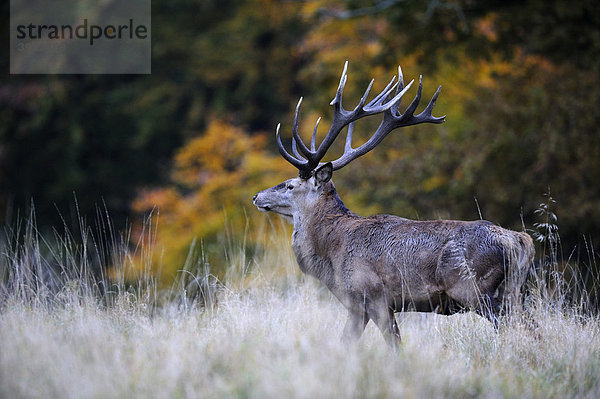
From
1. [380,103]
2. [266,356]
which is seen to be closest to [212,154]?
[380,103]

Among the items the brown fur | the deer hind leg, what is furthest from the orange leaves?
the deer hind leg

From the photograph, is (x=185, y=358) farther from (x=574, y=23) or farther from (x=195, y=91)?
(x=195, y=91)

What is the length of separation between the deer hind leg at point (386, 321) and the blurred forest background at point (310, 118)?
1448 millimetres

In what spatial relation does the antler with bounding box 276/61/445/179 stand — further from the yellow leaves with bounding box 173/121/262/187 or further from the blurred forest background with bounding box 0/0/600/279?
the yellow leaves with bounding box 173/121/262/187

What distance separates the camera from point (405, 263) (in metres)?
5.75

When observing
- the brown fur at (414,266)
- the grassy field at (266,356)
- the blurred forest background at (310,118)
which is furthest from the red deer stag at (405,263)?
the blurred forest background at (310,118)

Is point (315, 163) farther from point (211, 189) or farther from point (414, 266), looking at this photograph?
point (211, 189)

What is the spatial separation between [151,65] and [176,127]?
173 cm

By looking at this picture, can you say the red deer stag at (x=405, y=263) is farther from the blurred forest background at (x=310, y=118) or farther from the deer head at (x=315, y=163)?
the blurred forest background at (x=310, y=118)

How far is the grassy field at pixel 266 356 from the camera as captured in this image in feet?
13.4

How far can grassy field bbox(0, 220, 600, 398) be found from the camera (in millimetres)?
4090

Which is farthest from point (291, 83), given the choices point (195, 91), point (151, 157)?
point (151, 157)

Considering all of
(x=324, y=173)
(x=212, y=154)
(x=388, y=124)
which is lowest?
(x=212, y=154)

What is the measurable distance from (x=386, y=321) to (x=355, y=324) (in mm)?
281
